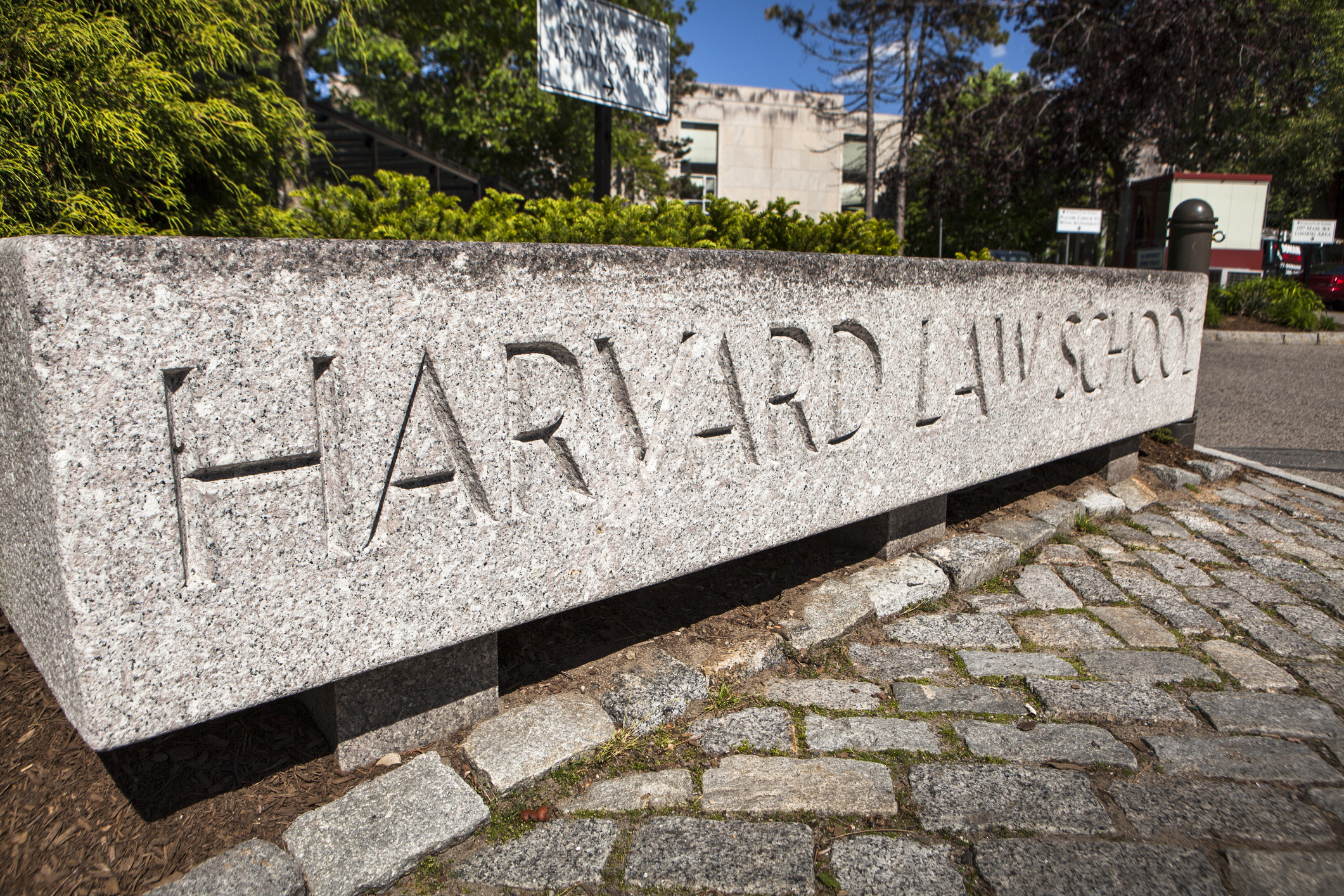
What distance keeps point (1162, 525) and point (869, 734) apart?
2.58 m

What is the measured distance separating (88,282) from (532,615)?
3.59 feet

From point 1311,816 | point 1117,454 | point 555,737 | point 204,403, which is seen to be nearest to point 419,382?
point 204,403

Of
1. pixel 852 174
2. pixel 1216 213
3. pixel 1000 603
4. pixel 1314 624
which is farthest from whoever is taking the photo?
pixel 852 174

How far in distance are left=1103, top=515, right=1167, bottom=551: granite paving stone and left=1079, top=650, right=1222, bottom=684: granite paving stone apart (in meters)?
1.10

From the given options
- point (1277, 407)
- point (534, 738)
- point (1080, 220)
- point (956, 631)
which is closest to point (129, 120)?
point (534, 738)

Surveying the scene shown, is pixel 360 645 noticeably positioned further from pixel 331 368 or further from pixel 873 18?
pixel 873 18

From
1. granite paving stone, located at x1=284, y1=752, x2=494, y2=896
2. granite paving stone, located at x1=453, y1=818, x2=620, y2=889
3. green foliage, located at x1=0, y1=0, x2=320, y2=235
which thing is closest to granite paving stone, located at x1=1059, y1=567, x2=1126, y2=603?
granite paving stone, located at x1=453, y1=818, x2=620, y2=889

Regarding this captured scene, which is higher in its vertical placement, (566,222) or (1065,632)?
(566,222)

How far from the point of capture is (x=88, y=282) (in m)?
1.28

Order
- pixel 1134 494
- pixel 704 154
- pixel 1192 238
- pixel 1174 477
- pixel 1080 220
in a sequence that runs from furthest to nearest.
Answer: pixel 704 154, pixel 1080 220, pixel 1192 238, pixel 1174 477, pixel 1134 494

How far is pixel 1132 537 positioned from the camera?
3.60 metres

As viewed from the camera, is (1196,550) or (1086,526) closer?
(1196,550)

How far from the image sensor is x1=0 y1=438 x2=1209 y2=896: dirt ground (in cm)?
151

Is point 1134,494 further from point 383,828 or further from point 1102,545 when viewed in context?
point 383,828
